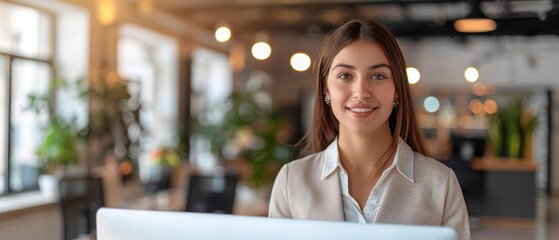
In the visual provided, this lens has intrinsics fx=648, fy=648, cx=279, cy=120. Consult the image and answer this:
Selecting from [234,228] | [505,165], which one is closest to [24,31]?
[234,228]

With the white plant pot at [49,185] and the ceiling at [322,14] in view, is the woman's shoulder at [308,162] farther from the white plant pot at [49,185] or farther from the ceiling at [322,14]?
the ceiling at [322,14]

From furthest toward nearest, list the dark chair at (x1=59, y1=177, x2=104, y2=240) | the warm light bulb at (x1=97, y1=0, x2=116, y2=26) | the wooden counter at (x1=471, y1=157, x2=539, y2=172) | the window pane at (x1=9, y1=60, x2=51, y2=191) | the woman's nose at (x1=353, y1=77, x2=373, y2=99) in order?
1. the wooden counter at (x1=471, y1=157, x2=539, y2=172)
2. the warm light bulb at (x1=97, y1=0, x2=116, y2=26)
3. the window pane at (x1=9, y1=60, x2=51, y2=191)
4. the dark chair at (x1=59, y1=177, x2=104, y2=240)
5. the woman's nose at (x1=353, y1=77, x2=373, y2=99)

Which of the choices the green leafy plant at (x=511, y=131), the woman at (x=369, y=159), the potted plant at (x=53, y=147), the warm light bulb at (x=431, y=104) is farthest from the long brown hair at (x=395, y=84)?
the warm light bulb at (x=431, y=104)

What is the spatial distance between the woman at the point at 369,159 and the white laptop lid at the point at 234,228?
1.31ft

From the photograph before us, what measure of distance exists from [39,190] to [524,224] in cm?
697

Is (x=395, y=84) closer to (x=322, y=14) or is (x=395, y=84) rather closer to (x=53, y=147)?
(x=53, y=147)

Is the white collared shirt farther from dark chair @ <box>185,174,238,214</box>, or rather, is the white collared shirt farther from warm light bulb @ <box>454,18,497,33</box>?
warm light bulb @ <box>454,18,497,33</box>

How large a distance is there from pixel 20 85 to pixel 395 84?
5.98 m

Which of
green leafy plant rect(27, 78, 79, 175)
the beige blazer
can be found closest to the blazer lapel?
the beige blazer

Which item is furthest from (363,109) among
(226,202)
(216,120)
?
(216,120)

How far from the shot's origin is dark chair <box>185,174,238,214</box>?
5.19m

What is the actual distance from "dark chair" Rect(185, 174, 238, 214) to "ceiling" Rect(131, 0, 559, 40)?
11.6 ft

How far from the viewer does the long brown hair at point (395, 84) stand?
1426 mm

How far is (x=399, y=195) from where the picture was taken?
142 cm
